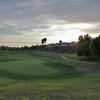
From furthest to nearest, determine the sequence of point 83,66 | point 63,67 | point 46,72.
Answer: point 83,66, point 63,67, point 46,72

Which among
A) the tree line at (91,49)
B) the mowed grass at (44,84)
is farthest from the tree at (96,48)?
the mowed grass at (44,84)

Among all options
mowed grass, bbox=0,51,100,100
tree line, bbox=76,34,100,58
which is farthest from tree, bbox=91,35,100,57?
mowed grass, bbox=0,51,100,100

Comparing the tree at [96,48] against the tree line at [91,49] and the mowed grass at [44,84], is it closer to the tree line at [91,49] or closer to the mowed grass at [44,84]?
the tree line at [91,49]

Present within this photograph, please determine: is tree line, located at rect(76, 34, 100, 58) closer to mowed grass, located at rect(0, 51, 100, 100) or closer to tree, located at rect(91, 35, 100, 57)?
tree, located at rect(91, 35, 100, 57)

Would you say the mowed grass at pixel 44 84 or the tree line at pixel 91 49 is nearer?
the mowed grass at pixel 44 84

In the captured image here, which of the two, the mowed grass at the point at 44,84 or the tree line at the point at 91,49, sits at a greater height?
the tree line at the point at 91,49

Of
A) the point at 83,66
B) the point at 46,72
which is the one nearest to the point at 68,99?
the point at 46,72

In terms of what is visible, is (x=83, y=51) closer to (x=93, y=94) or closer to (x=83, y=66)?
(x=83, y=66)

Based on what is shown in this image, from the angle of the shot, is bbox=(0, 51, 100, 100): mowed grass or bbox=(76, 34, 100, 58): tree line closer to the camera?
bbox=(0, 51, 100, 100): mowed grass

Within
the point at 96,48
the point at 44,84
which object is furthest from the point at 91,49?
the point at 44,84

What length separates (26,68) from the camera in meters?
62.1

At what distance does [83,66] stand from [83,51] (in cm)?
2775

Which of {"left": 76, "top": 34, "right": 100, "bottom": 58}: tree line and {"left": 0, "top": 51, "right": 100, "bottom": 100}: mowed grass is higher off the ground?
{"left": 76, "top": 34, "right": 100, "bottom": 58}: tree line

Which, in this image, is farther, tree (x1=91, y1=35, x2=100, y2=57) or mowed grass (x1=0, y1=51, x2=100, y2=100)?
tree (x1=91, y1=35, x2=100, y2=57)
